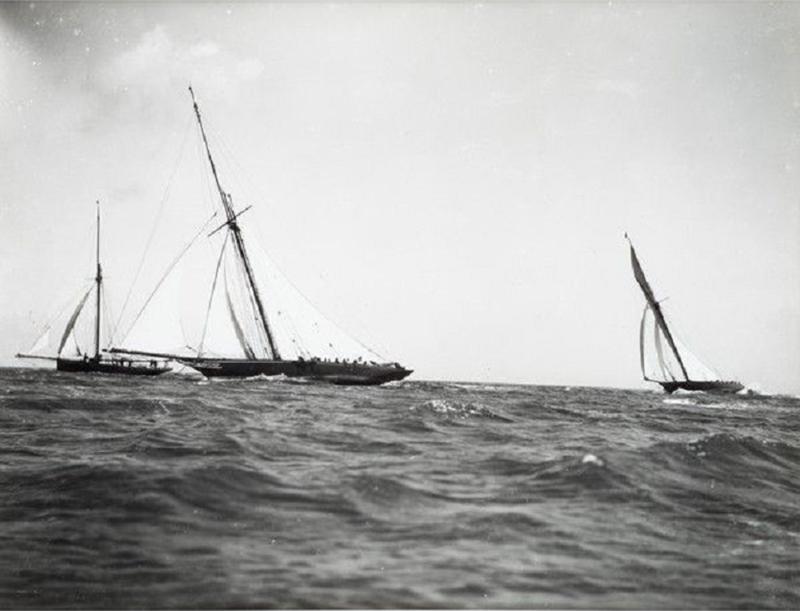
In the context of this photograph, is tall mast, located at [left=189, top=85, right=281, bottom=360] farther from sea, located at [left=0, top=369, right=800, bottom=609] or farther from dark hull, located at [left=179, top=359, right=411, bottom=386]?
sea, located at [left=0, top=369, right=800, bottom=609]

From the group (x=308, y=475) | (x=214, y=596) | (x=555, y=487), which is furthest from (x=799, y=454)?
(x=214, y=596)

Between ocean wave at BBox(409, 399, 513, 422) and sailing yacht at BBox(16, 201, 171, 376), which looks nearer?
ocean wave at BBox(409, 399, 513, 422)

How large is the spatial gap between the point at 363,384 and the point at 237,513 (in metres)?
52.9

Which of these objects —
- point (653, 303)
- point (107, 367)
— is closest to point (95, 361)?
→ point (107, 367)

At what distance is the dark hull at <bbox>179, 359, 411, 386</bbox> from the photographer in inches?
2361

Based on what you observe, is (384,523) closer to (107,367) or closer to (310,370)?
(310,370)

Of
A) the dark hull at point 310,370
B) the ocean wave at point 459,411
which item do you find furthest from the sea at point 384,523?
the dark hull at point 310,370

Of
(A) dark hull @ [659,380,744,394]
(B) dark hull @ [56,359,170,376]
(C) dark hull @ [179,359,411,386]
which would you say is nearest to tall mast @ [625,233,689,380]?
(A) dark hull @ [659,380,744,394]

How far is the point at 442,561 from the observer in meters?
6.27

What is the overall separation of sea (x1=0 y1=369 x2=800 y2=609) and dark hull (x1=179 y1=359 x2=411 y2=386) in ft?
149

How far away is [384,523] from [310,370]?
5362 centimetres

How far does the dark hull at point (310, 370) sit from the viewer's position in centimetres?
5997

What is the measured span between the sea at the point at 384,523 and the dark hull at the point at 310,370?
A: 45.3 m

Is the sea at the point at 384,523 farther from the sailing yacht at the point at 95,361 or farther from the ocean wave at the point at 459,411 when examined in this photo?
the sailing yacht at the point at 95,361
